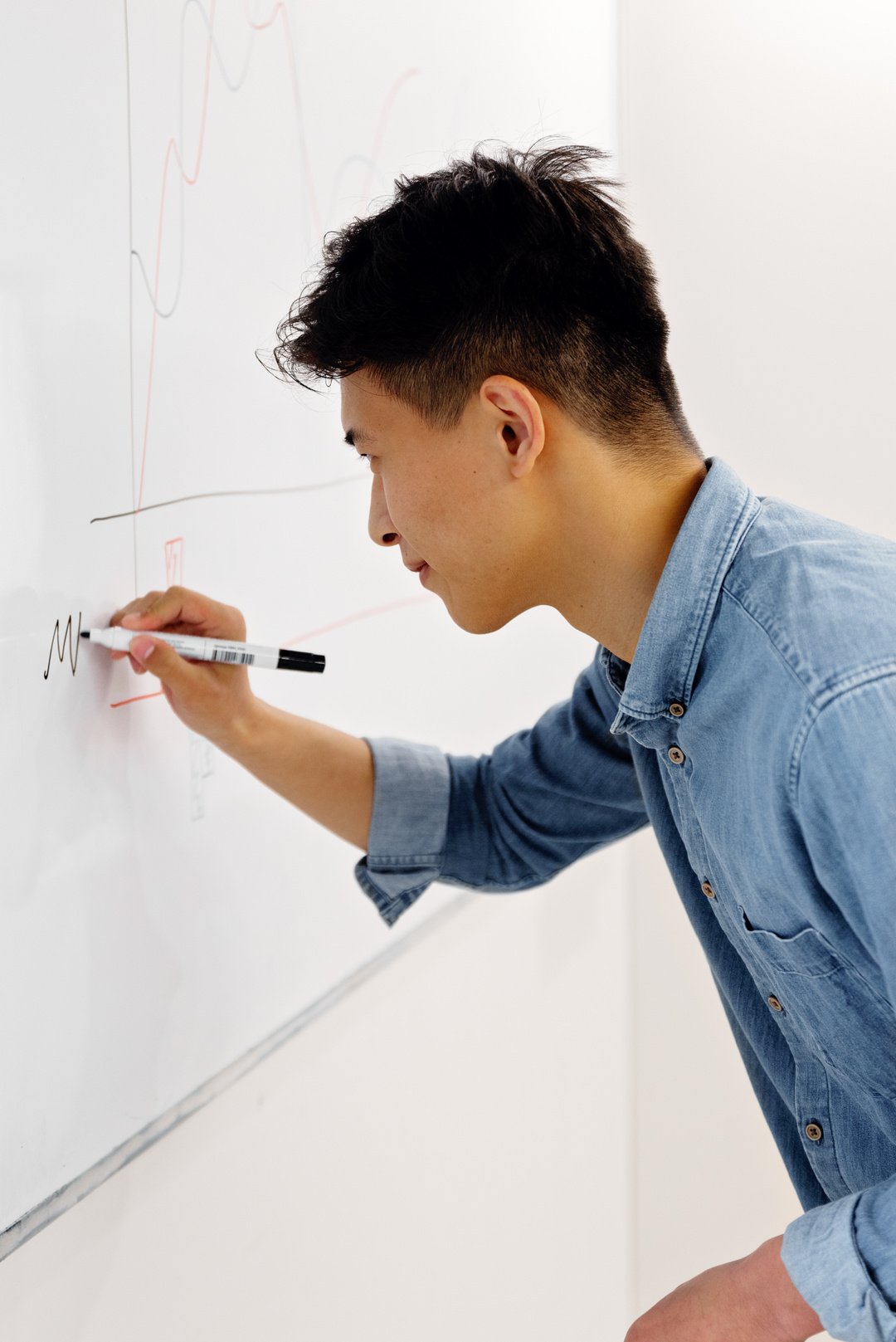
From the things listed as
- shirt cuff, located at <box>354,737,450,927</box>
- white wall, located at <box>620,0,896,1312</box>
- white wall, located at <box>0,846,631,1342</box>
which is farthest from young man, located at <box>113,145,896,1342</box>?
white wall, located at <box>620,0,896,1312</box>

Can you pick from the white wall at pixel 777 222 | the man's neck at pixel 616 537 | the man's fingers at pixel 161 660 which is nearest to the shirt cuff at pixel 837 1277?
the man's neck at pixel 616 537

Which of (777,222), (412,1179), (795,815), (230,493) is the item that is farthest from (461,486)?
(777,222)

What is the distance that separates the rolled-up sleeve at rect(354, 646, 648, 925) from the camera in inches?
35.2

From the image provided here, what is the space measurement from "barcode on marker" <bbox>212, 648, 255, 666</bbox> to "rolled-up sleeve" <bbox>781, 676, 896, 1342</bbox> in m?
0.33

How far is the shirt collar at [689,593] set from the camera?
2.16 ft

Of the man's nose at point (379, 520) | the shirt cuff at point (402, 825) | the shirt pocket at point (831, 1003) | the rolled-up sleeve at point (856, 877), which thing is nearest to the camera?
the rolled-up sleeve at point (856, 877)

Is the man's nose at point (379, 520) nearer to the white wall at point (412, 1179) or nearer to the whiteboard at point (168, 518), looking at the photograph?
the whiteboard at point (168, 518)

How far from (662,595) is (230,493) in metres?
0.28

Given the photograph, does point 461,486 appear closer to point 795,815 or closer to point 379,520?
point 379,520

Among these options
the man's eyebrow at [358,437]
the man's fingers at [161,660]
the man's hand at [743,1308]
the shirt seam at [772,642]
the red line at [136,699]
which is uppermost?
the man's eyebrow at [358,437]

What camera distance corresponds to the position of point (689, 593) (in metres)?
0.66

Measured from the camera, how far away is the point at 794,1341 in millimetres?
607

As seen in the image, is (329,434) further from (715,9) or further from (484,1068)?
(715,9)

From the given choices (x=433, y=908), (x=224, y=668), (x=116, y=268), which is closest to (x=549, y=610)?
(x=433, y=908)
